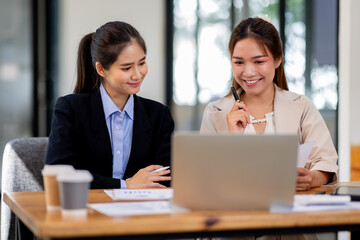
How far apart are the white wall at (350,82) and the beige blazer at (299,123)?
85.5 inches

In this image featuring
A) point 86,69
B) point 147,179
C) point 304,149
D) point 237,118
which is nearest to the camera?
point 304,149

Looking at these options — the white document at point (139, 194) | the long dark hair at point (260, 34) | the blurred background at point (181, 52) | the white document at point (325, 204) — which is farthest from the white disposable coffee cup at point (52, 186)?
the blurred background at point (181, 52)

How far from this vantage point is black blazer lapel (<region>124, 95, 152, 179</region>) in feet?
7.24

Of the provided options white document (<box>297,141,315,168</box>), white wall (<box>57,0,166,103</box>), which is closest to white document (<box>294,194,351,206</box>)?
white document (<box>297,141,315,168</box>)

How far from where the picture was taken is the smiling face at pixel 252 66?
85.0 inches

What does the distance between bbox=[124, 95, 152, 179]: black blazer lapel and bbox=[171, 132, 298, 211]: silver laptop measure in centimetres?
89

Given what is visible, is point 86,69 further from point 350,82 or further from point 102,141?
point 350,82

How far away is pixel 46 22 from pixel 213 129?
2644 millimetres

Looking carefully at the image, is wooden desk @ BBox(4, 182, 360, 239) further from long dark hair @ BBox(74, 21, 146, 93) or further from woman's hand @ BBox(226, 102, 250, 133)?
long dark hair @ BBox(74, 21, 146, 93)

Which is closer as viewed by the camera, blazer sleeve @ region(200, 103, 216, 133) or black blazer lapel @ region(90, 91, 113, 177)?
black blazer lapel @ region(90, 91, 113, 177)

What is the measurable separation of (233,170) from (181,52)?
11.9 feet

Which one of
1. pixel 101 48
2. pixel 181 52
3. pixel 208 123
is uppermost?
pixel 181 52

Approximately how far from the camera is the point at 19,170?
7.86ft

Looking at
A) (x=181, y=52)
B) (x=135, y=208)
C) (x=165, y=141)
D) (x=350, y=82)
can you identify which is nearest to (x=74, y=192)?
(x=135, y=208)
